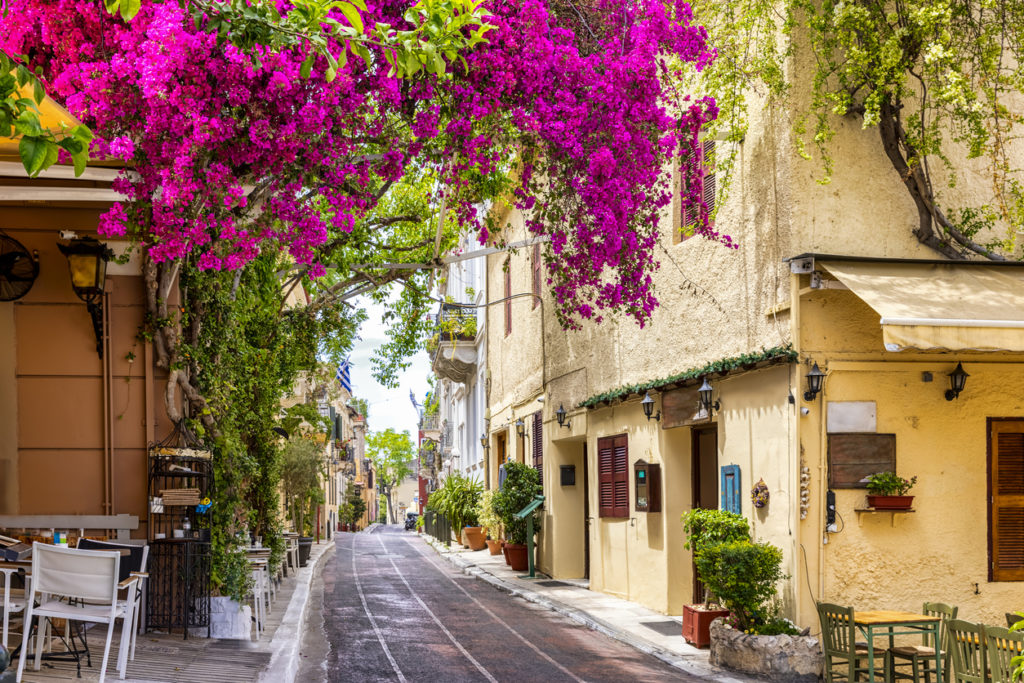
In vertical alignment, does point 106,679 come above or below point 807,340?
below

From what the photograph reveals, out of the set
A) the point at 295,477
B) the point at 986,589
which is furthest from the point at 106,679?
the point at 295,477

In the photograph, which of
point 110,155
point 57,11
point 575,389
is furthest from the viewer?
point 575,389

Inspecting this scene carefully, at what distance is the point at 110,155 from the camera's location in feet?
26.5

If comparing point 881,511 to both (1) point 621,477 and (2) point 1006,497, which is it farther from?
(1) point 621,477

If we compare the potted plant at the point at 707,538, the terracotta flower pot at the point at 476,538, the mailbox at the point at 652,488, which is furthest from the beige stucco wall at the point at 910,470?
the terracotta flower pot at the point at 476,538

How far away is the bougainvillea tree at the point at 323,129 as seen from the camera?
7762mm

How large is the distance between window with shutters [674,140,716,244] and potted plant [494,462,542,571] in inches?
373

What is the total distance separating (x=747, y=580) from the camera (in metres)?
10.7

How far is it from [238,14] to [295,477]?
1778 centimetres

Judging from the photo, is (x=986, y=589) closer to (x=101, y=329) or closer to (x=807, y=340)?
(x=807, y=340)

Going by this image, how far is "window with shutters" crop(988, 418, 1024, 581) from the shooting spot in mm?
11070

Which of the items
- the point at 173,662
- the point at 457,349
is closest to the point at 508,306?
the point at 457,349

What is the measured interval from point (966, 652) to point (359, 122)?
6104 mm

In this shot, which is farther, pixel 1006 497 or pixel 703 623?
pixel 703 623
